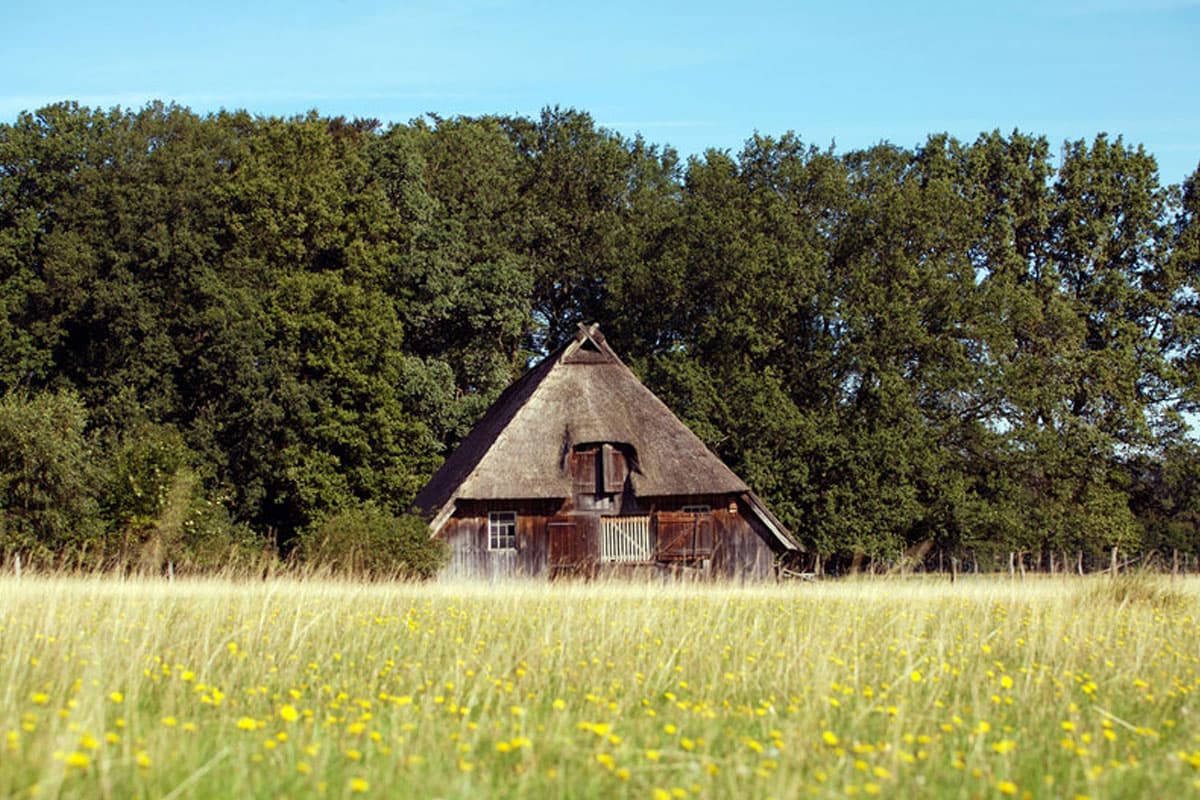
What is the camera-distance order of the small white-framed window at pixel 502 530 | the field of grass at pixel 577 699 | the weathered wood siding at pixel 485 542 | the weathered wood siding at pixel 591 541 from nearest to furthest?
1. the field of grass at pixel 577 699
2. the weathered wood siding at pixel 485 542
3. the weathered wood siding at pixel 591 541
4. the small white-framed window at pixel 502 530

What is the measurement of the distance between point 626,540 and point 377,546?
8.82 meters

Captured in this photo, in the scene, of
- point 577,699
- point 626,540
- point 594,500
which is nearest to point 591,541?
point 626,540

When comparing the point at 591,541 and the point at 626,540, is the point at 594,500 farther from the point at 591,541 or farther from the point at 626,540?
the point at 626,540

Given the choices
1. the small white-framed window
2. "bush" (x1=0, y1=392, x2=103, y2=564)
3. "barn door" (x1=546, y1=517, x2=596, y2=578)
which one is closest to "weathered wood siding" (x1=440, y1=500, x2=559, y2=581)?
the small white-framed window

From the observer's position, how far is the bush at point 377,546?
77.9 feet

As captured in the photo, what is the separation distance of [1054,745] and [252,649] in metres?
5.34

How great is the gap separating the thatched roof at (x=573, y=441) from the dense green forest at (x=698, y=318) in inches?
161

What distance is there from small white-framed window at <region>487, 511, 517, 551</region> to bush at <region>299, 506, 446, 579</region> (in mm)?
2856

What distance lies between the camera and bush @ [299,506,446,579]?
2373 cm

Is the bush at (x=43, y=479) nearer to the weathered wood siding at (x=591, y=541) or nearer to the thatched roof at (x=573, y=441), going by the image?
the thatched roof at (x=573, y=441)

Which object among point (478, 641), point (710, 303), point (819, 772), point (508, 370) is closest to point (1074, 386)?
point (710, 303)

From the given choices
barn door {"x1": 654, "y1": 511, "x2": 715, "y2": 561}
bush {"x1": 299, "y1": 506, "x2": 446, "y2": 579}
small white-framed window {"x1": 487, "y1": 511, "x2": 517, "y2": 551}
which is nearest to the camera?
bush {"x1": 299, "y1": 506, "x2": 446, "y2": 579}

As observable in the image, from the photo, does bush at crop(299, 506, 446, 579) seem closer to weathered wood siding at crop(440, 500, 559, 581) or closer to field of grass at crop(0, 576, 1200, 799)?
weathered wood siding at crop(440, 500, 559, 581)

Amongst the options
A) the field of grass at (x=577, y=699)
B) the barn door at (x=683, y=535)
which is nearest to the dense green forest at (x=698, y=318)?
the barn door at (x=683, y=535)
